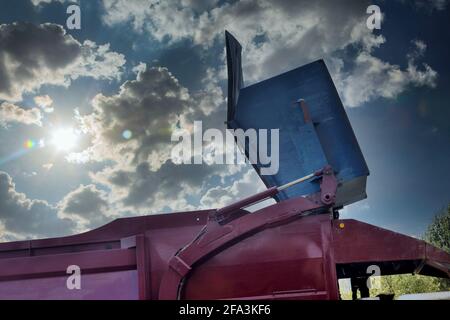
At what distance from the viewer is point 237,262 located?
12.8ft

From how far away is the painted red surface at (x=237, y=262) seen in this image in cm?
381

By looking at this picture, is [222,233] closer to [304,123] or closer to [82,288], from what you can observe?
[82,288]

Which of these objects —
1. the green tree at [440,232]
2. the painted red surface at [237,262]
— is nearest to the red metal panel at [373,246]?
the painted red surface at [237,262]

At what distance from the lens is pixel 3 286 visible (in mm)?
4031

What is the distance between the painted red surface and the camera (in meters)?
3.81

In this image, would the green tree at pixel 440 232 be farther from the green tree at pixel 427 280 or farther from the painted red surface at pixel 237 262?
the painted red surface at pixel 237 262

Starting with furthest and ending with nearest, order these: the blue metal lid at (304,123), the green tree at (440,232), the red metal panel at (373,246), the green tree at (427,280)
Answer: the green tree at (440,232) < the green tree at (427,280) < the blue metal lid at (304,123) < the red metal panel at (373,246)

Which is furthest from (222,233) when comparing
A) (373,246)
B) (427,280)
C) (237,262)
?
(427,280)

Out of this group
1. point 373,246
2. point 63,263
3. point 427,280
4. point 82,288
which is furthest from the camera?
point 427,280
